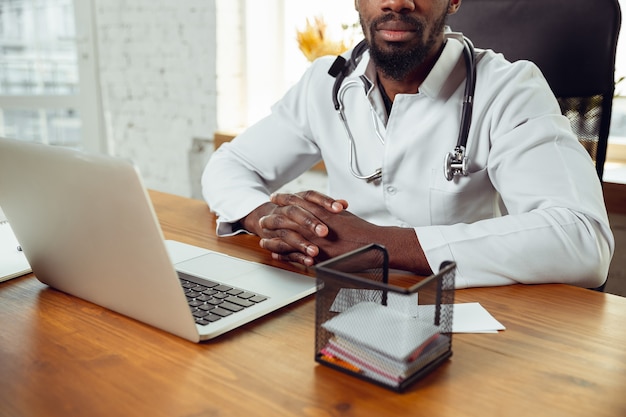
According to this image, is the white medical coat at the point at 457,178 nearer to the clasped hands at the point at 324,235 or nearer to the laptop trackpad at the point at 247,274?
the clasped hands at the point at 324,235

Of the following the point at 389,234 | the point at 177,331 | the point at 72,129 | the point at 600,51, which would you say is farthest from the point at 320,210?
the point at 72,129

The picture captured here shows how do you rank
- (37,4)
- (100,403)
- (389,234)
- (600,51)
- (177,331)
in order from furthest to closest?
(37,4), (600,51), (389,234), (177,331), (100,403)

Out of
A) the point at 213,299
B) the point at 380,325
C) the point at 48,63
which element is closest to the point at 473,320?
the point at 380,325

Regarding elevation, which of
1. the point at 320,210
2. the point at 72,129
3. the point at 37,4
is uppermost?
the point at 37,4

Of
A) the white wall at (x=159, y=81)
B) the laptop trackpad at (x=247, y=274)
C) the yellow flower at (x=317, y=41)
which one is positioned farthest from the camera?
the white wall at (x=159, y=81)

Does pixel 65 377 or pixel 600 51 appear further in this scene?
pixel 600 51

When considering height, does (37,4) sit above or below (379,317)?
above

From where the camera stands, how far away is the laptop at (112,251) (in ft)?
2.27

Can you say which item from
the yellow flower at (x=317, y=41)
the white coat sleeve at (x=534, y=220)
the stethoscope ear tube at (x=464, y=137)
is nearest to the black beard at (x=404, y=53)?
the stethoscope ear tube at (x=464, y=137)

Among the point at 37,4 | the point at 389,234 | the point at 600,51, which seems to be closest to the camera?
the point at 389,234

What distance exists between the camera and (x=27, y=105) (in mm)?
3596

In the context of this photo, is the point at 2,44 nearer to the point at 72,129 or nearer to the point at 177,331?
the point at 72,129

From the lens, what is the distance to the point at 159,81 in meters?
3.21

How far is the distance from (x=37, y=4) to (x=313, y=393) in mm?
3539
